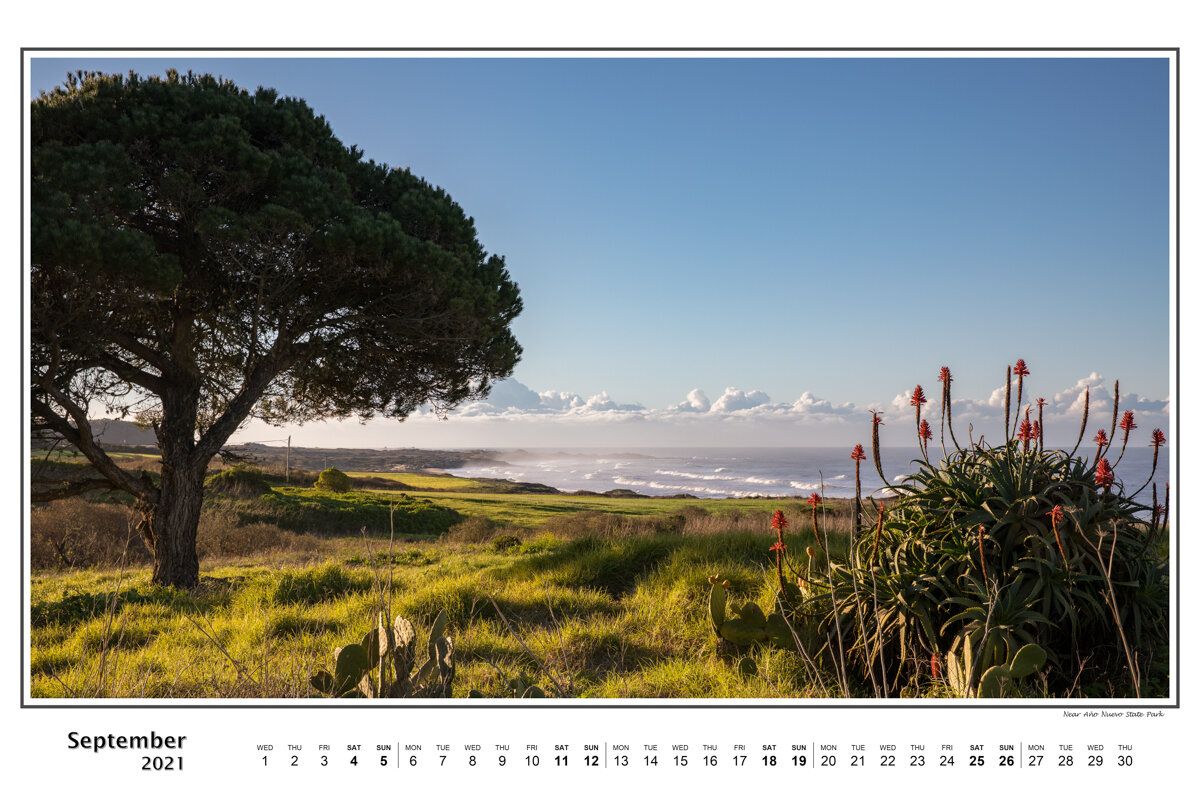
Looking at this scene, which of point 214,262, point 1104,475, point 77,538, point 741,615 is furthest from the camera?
point 77,538

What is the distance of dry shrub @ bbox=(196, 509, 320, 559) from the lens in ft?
47.2

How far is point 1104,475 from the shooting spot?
297 centimetres

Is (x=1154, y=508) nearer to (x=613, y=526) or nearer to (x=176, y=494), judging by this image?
(x=613, y=526)

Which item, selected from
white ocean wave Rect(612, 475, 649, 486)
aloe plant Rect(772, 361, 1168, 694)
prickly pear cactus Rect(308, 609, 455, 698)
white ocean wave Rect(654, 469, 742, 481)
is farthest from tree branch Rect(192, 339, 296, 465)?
white ocean wave Rect(654, 469, 742, 481)

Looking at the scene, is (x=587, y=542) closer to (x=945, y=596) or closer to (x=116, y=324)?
(x=945, y=596)

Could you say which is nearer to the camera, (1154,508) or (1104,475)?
(1154,508)

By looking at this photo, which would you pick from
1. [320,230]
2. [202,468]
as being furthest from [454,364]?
[202,468]

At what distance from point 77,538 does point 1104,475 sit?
1820 cm

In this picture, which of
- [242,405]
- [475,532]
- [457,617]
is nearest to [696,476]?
[475,532]

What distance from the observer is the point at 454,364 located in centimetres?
1061

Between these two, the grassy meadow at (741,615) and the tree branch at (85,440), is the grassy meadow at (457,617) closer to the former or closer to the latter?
the grassy meadow at (741,615)

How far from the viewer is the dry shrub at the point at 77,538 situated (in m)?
12.5

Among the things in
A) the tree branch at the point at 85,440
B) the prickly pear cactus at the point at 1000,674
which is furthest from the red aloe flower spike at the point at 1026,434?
the tree branch at the point at 85,440
